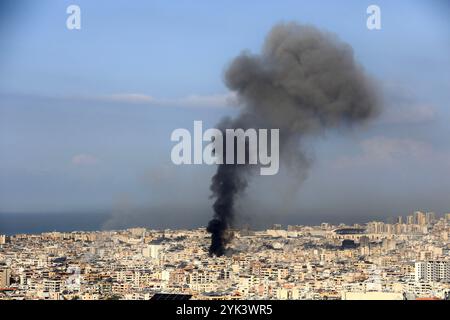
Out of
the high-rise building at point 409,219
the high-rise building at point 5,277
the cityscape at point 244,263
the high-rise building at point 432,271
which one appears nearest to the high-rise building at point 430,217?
the cityscape at point 244,263

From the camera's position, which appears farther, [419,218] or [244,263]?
[419,218]

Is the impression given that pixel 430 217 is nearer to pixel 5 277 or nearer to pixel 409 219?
pixel 409 219

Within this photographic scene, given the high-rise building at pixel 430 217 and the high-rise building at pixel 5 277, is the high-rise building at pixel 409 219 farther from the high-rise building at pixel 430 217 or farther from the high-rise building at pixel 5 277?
the high-rise building at pixel 5 277

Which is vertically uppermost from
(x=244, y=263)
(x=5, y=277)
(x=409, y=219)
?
(x=409, y=219)

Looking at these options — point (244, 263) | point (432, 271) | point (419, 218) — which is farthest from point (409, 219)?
point (244, 263)

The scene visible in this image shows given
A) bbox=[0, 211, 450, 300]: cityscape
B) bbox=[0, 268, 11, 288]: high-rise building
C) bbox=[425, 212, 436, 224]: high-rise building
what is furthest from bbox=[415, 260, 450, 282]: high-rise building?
bbox=[0, 268, 11, 288]: high-rise building

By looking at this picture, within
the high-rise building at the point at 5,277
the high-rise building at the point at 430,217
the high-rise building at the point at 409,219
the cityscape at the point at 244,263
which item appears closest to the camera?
the cityscape at the point at 244,263
